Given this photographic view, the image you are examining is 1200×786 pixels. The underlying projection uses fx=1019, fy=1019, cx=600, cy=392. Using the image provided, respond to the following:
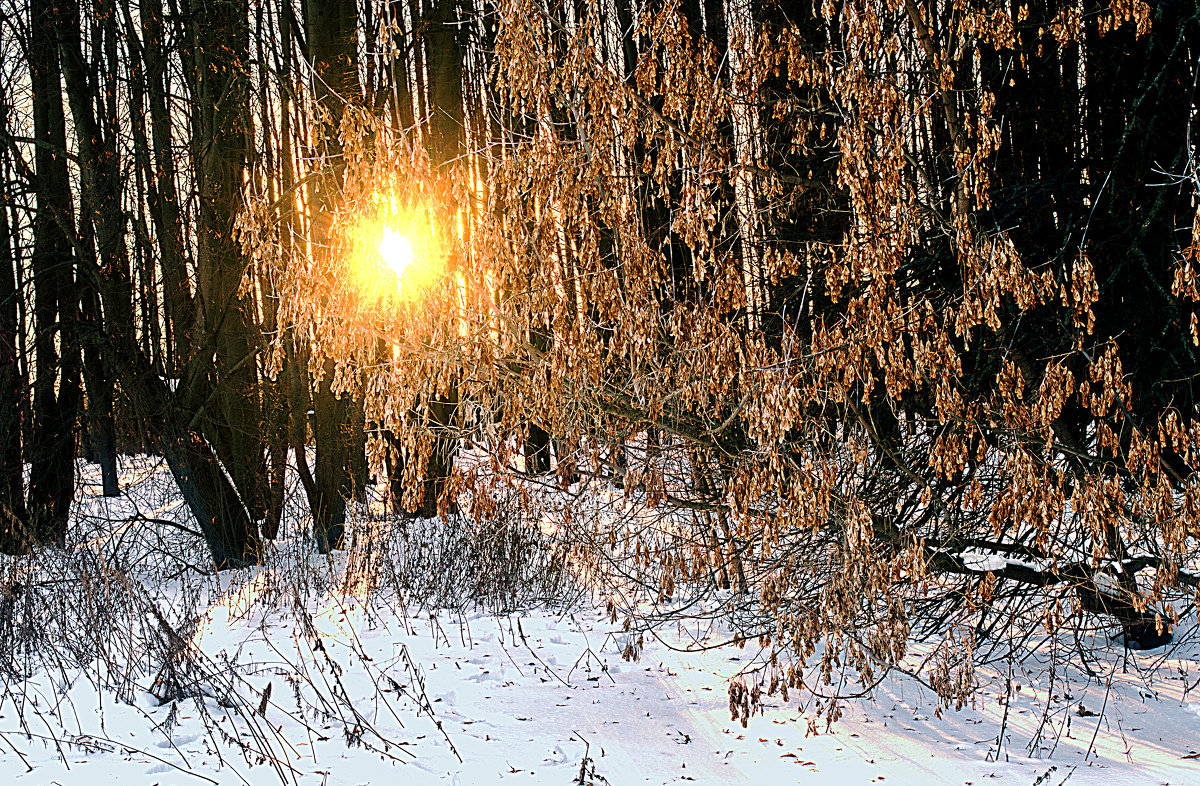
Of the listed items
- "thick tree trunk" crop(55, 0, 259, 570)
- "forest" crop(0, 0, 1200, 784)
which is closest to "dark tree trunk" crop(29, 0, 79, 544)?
"thick tree trunk" crop(55, 0, 259, 570)

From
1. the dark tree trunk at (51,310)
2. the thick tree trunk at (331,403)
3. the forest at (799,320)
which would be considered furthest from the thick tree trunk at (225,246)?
the forest at (799,320)

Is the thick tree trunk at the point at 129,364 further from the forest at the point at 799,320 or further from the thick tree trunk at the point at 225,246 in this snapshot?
the forest at the point at 799,320

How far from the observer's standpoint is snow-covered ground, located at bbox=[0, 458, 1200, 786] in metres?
4.08

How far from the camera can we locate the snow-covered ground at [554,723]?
408cm

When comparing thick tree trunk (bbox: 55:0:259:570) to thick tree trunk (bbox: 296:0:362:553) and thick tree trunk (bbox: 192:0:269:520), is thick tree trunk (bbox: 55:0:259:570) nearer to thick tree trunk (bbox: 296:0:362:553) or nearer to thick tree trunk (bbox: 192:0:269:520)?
thick tree trunk (bbox: 192:0:269:520)

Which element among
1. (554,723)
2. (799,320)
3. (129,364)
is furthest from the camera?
(129,364)

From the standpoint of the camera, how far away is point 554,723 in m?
4.74

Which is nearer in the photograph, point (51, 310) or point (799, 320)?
point (799, 320)

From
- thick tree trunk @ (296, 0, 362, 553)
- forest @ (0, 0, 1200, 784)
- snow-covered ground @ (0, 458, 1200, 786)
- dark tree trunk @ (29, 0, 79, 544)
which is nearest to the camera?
forest @ (0, 0, 1200, 784)

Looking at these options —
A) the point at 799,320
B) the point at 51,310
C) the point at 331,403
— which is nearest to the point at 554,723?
the point at 799,320

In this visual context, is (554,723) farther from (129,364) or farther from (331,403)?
(129,364)

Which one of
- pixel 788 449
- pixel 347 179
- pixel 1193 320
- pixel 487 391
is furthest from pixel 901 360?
pixel 347 179

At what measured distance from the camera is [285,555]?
8477mm

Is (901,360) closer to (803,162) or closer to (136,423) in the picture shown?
(803,162)
